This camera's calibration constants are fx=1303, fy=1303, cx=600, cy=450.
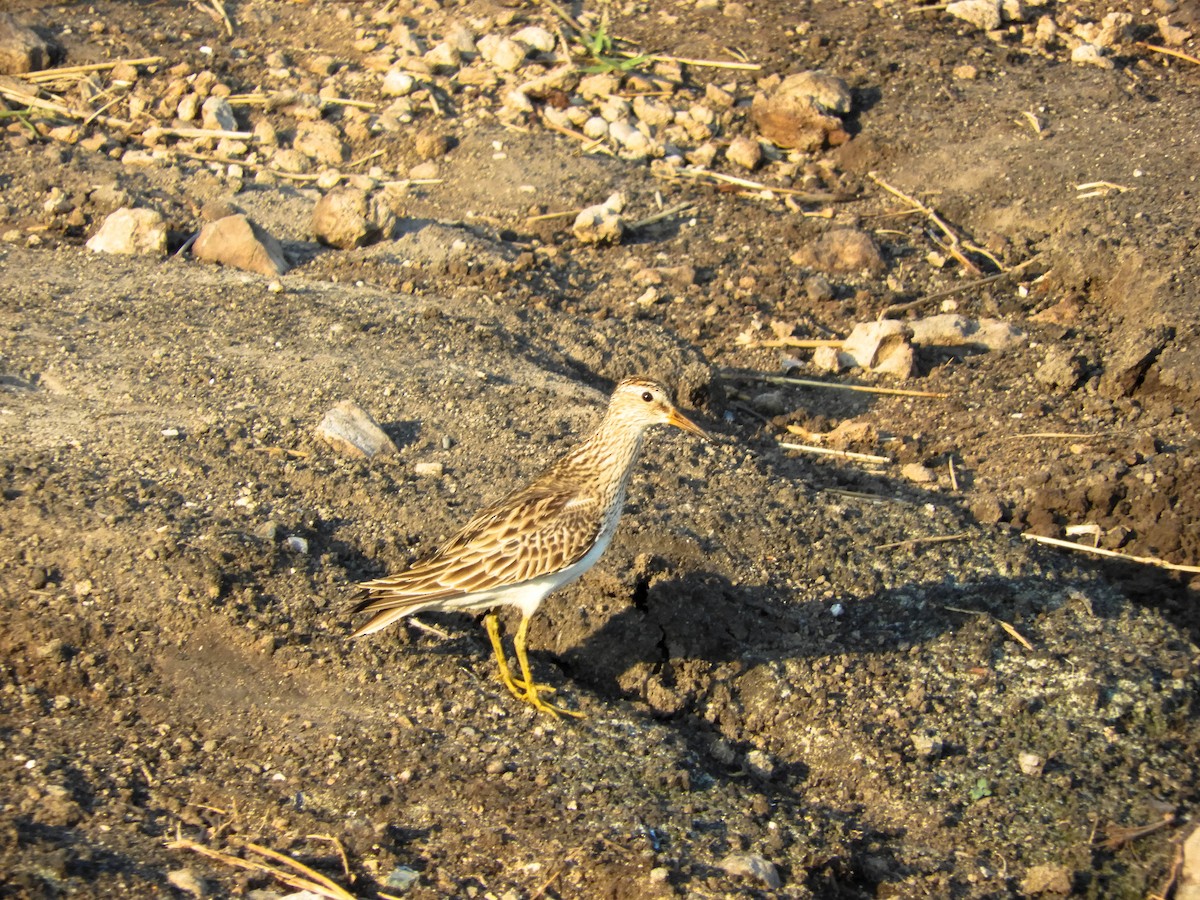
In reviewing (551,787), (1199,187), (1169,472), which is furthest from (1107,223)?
(551,787)

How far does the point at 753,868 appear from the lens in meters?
4.77

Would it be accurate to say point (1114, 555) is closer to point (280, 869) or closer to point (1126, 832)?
point (1126, 832)

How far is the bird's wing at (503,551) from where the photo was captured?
18.1 feet

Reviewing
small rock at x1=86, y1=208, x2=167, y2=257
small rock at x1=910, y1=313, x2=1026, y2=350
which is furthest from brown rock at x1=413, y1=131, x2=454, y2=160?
small rock at x1=910, y1=313, x2=1026, y2=350

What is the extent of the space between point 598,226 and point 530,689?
505 cm

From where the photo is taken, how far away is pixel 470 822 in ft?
16.1

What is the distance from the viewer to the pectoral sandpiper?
554 centimetres

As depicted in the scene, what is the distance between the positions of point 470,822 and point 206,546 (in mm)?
1907

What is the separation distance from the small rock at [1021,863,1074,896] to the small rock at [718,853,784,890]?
987 mm

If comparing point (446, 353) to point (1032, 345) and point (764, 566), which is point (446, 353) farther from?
point (1032, 345)

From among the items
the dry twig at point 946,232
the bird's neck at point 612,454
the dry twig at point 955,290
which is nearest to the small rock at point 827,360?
the dry twig at point 955,290

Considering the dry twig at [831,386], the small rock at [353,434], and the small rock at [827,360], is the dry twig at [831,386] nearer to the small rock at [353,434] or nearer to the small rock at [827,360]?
the small rock at [827,360]

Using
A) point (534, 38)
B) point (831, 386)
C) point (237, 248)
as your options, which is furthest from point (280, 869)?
point (534, 38)

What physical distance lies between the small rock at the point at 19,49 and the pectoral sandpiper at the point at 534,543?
722cm
